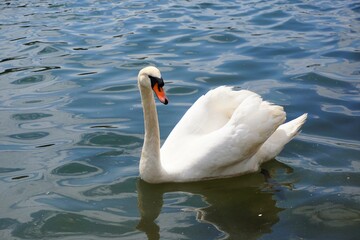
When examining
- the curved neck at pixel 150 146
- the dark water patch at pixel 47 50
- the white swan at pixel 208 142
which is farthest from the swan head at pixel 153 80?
the dark water patch at pixel 47 50

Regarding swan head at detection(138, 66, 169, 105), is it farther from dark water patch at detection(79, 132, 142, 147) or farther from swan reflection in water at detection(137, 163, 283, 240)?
dark water patch at detection(79, 132, 142, 147)

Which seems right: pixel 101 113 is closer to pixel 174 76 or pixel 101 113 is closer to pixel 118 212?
pixel 174 76

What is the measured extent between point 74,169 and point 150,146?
979 mm

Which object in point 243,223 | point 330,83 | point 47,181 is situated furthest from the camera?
point 330,83

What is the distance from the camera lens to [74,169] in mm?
6871

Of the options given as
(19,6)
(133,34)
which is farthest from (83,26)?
(19,6)

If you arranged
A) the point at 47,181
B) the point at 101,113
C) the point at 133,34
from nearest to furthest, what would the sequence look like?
the point at 47,181
the point at 101,113
the point at 133,34

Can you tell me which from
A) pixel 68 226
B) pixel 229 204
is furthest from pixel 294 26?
pixel 68 226

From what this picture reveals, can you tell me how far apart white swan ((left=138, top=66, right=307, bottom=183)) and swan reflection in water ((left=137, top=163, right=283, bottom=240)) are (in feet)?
0.32

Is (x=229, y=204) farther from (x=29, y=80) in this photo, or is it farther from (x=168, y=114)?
(x=29, y=80)

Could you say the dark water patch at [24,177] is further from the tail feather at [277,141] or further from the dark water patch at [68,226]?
the tail feather at [277,141]

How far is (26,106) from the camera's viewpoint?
8.79 meters

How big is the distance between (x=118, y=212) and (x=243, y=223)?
1.18 metres

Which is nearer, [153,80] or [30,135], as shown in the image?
[153,80]
